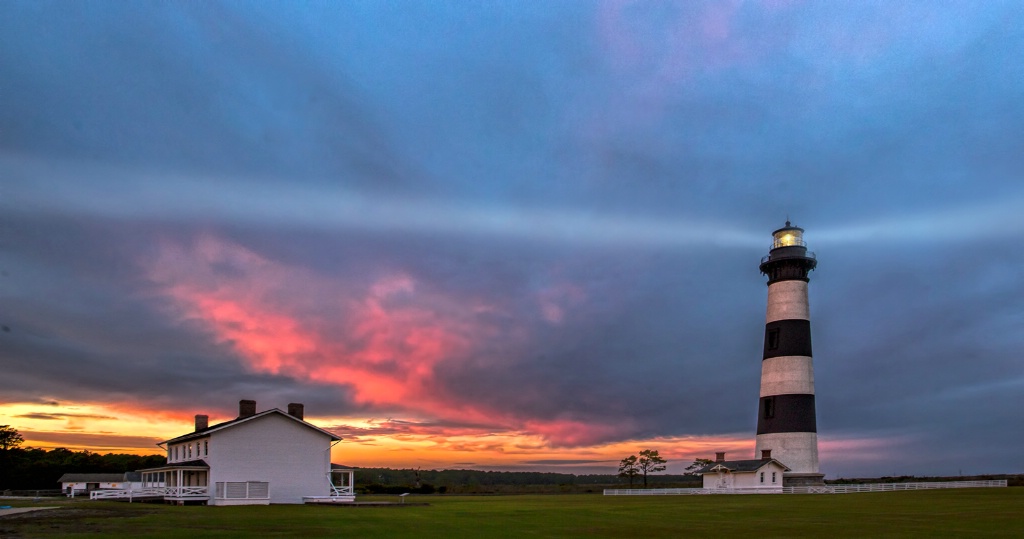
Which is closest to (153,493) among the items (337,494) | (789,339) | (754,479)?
(337,494)

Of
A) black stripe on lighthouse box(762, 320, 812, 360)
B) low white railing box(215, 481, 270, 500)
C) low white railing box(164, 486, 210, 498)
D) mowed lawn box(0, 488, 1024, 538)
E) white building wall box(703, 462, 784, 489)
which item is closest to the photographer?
mowed lawn box(0, 488, 1024, 538)

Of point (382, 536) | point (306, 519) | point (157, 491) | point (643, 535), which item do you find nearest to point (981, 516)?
point (643, 535)

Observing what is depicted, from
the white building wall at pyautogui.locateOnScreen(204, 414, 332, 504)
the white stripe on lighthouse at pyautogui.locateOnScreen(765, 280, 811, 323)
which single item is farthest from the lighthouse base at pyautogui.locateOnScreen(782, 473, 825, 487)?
the white building wall at pyautogui.locateOnScreen(204, 414, 332, 504)

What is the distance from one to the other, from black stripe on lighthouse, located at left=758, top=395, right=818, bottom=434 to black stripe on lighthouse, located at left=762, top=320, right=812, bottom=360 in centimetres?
→ 362

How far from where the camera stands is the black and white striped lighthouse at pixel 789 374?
6269cm

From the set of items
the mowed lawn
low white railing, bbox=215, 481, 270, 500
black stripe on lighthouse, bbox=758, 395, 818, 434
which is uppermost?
black stripe on lighthouse, bbox=758, 395, 818, 434

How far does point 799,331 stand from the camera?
63.7m

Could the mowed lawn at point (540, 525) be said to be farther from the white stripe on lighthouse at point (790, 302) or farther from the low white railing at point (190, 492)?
the white stripe on lighthouse at point (790, 302)

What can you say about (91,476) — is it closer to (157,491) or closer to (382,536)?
(157,491)

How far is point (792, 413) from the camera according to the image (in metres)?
63.0

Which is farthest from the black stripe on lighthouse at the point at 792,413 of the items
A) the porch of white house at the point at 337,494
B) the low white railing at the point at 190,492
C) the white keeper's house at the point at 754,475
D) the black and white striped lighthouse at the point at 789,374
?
the low white railing at the point at 190,492

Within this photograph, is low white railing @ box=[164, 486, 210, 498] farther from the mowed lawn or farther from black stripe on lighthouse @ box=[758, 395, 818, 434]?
black stripe on lighthouse @ box=[758, 395, 818, 434]

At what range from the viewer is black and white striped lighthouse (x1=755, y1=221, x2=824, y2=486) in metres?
62.7

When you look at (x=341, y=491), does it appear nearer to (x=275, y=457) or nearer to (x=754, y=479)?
(x=275, y=457)
